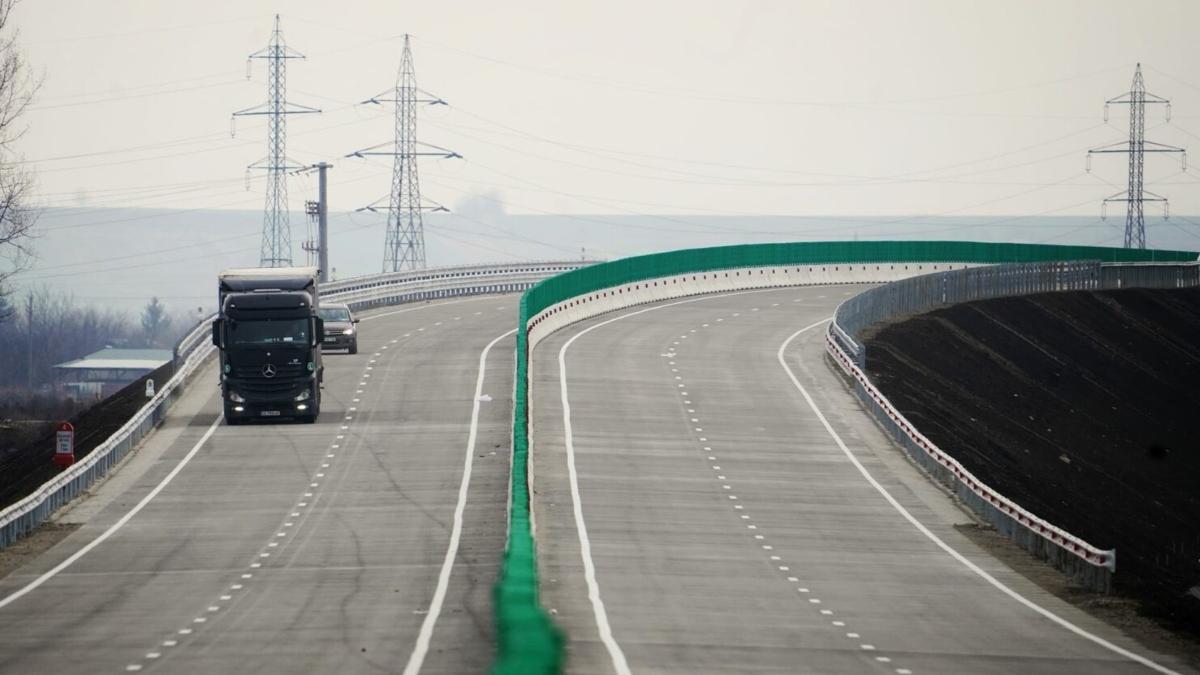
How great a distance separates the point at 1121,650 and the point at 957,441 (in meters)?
27.5

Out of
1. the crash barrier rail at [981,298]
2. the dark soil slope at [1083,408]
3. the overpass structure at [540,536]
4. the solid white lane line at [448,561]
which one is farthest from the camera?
the dark soil slope at [1083,408]

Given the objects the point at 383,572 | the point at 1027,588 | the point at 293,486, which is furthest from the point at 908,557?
the point at 293,486

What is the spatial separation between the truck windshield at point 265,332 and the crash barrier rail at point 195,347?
122 inches

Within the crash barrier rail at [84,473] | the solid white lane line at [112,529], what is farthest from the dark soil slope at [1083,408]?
the crash barrier rail at [84,473]

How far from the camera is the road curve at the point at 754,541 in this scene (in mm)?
25375

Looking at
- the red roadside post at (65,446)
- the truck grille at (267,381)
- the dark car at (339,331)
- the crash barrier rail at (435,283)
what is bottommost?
the red roadside post at (65,446)

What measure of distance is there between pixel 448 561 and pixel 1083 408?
4513 cm

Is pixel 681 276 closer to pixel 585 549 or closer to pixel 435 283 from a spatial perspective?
pixel 435 283

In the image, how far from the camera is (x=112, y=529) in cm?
3528

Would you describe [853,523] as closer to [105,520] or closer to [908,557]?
[908,557]

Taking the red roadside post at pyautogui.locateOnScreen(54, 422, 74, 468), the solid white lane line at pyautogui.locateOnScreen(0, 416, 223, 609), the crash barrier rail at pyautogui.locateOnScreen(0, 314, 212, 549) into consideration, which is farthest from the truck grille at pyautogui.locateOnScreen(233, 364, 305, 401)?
the red roadside post at pyautogui.locateOnScreen(54, 422, 74, 468)

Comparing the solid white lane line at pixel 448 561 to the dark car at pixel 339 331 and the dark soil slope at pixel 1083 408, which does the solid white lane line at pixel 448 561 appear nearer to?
the dark car at pixel 339 331

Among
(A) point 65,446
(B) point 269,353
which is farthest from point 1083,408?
(A) point 65,446

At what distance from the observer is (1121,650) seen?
86.1 feet
